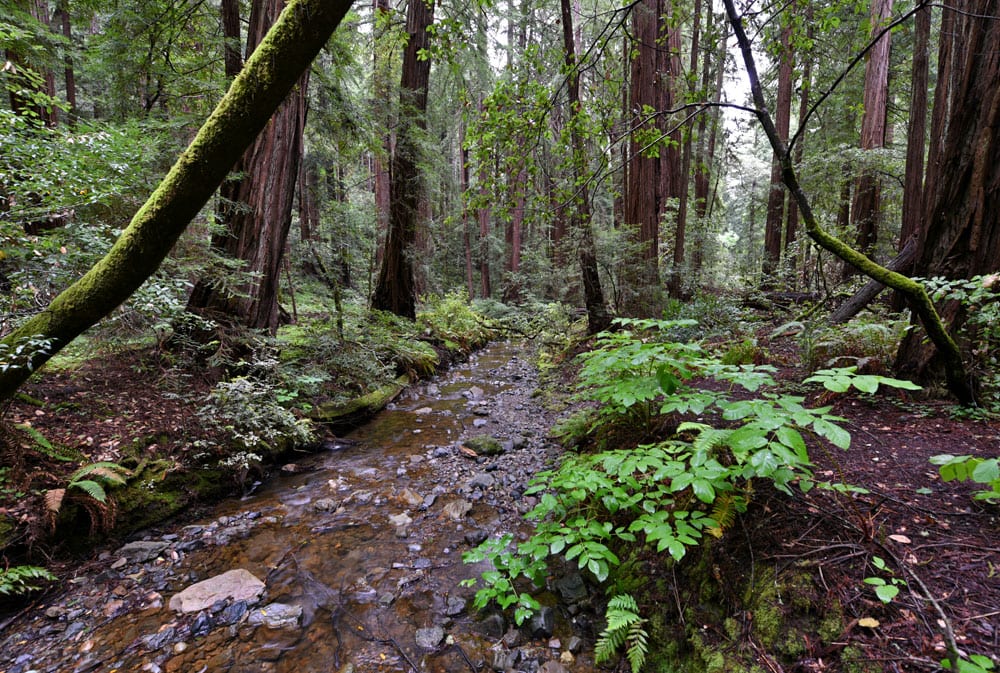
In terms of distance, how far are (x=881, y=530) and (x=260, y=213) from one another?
6887 millimetres

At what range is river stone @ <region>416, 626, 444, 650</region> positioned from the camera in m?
2.44

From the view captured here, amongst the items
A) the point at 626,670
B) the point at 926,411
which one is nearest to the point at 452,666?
the point at 626,670

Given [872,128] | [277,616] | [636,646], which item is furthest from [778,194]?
[277,616]

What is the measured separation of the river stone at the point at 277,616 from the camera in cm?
259

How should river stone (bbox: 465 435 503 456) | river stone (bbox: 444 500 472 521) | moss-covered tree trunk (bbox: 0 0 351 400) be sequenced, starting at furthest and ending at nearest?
river stone (bbox: 465 435 503 456), river stone (bbox: 444 500 472 521), moss-covered tree trunk (bbox: 0 0 351 400)

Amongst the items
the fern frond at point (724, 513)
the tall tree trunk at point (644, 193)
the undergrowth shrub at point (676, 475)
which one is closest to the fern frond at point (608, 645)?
the undergrowth shrub at point (676, 475)

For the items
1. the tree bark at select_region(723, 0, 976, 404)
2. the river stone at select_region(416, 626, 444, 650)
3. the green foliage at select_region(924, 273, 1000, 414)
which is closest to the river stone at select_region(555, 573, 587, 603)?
the river stone at select_region(416, 626, 444, 650)

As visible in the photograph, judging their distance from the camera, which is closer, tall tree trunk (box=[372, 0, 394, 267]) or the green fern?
the green fern

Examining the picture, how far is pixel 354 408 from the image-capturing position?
20.1 ft

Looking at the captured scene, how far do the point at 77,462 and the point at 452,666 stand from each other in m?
3.45

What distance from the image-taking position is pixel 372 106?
8.81 m

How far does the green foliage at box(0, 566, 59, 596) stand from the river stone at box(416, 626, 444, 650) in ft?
8.21

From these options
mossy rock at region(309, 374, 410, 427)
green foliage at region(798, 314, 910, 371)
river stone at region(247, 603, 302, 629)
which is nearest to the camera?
river stone at region(247, 603, 302, 629)

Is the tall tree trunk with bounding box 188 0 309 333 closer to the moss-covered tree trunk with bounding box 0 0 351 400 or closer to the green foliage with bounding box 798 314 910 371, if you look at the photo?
the moss-covered tree trunk with bounding box 0 0 351 400
